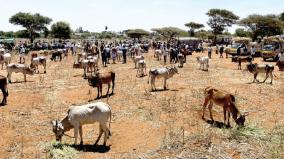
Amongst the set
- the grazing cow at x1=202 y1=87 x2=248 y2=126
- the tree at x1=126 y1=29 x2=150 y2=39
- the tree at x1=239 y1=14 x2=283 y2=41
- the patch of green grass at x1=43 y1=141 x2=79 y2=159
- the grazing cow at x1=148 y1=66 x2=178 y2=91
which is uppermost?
the tree at x1=239 y1=14 x2=283 y2=41

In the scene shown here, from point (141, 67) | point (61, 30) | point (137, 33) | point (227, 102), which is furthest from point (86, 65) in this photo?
point (61, 30)

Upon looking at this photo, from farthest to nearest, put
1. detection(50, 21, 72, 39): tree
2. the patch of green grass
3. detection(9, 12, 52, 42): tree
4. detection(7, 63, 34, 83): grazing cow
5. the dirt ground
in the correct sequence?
1. detection(50, 21, 72, 39): tree
2. detection(9, 12, 52, 42): tree
3. detection(7, 63, 34, 83): grazing cow
4. the dirt ground
5. the patch of green grass

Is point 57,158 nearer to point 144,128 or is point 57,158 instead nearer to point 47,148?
point 47,148

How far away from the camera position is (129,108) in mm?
20812

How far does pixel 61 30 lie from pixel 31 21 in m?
12.9

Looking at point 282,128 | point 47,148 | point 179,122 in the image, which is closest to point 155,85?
point 179,122

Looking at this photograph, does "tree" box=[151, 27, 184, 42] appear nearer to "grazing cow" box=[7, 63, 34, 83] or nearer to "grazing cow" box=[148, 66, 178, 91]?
"grazing cow" box=[7, 63, 34, 83]

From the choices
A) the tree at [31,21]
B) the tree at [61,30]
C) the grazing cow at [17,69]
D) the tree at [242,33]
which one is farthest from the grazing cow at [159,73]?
the tree at [61,30]

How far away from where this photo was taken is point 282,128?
17.0 m

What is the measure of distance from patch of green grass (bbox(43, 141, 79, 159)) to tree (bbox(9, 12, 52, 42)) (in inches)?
2561

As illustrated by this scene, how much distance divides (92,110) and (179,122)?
454cm

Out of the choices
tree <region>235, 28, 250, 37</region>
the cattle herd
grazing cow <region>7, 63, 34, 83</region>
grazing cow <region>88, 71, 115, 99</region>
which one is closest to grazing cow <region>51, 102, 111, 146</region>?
the cattle herd

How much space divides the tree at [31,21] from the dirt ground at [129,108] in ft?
156

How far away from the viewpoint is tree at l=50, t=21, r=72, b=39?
9081cm
